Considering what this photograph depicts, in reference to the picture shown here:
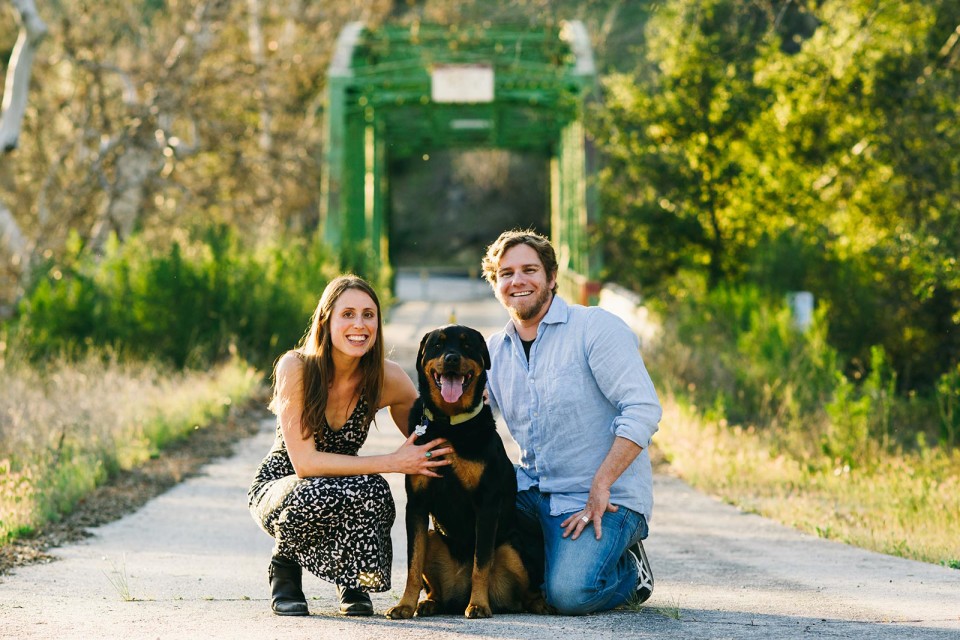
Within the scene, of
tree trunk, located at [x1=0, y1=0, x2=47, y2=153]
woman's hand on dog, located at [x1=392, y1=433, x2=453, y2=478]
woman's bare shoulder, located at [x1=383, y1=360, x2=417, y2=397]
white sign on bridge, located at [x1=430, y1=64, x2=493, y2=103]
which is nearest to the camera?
woman's hand on dog, located at [x1=392, y1=433, x2=453, y2=478]

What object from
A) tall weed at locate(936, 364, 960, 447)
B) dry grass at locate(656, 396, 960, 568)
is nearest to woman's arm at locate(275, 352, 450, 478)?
dry grass at locate(656, 396, 960, 568)

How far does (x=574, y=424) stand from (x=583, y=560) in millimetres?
560

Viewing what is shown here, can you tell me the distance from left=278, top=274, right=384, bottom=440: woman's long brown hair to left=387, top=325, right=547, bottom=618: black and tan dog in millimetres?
332

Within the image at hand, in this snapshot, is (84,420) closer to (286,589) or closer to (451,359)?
(286,589)

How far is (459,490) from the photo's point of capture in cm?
470

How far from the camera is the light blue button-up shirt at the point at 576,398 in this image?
5066 mm

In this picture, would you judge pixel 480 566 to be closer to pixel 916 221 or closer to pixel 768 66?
pixel 916 221

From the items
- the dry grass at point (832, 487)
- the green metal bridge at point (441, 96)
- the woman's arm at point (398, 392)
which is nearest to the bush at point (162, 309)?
the dry grass at point (832, 487)

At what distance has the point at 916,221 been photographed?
41.4 feet

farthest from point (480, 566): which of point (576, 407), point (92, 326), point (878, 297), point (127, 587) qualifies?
point (878, 297)

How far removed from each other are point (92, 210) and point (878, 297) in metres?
13.5

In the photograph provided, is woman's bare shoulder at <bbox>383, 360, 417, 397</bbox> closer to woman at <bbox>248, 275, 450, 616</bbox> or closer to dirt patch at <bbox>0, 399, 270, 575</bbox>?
woman at <bbox>248, 275, 450, 616</bbox>

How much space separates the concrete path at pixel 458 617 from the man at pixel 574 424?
200 mm

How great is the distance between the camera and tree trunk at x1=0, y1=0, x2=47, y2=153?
14.8 meters
